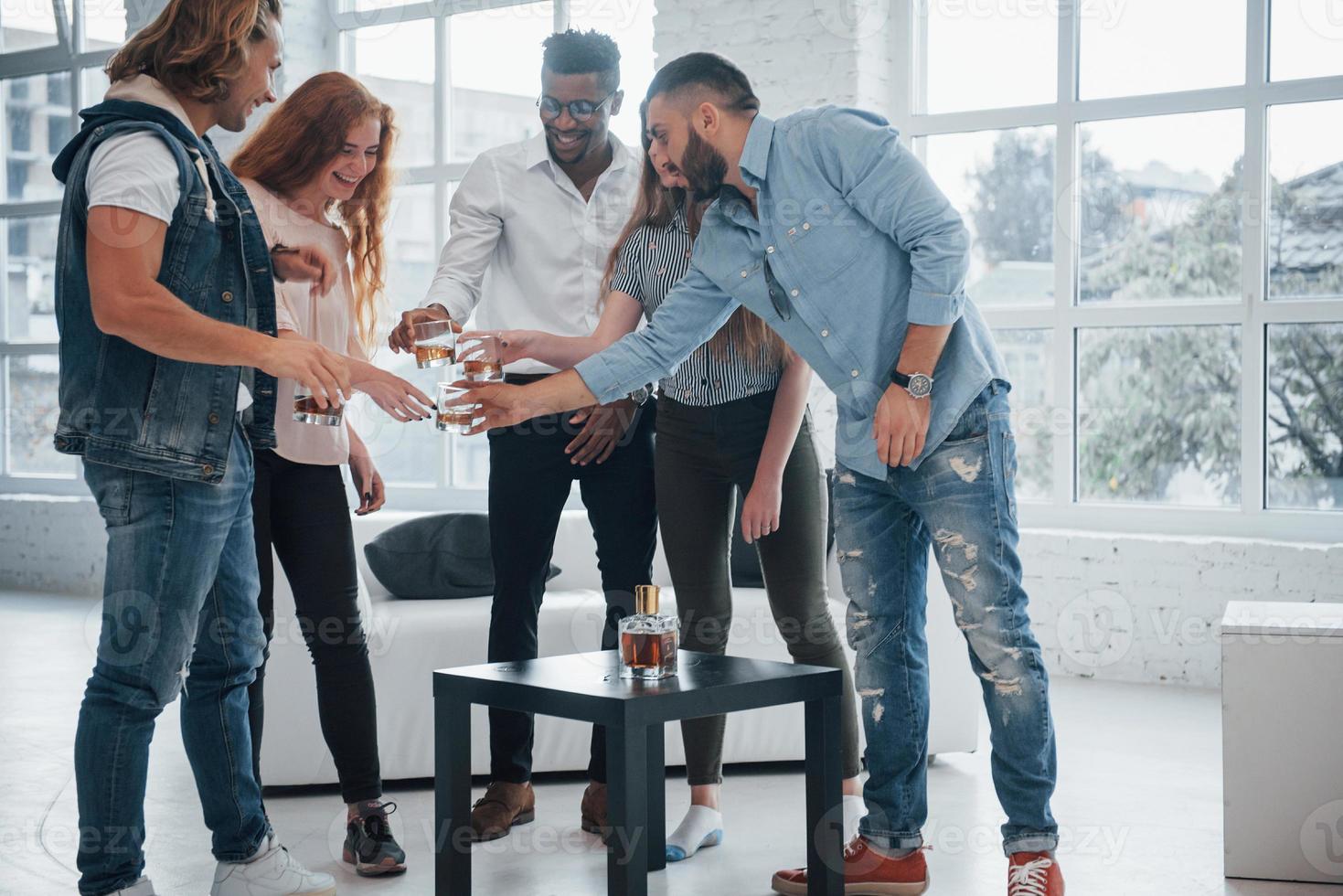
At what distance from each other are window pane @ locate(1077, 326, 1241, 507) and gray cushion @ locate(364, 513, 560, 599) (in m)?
2.37

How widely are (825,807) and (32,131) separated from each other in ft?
23.0

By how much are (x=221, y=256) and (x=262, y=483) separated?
537 millimetres

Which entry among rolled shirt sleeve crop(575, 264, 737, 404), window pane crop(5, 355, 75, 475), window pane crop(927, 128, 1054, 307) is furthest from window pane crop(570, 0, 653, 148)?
rolled shirt sleeve crop(575, 264, 737, 404)

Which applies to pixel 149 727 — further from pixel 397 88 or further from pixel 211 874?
pixel 397 88

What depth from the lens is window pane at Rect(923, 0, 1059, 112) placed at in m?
4.94

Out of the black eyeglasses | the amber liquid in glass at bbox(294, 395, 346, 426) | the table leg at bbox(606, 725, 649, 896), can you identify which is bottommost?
the table leg at bbox(606, 725, 649, 896)

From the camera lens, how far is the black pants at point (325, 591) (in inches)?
95.1

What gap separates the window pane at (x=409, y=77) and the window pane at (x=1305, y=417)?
3.86 meters

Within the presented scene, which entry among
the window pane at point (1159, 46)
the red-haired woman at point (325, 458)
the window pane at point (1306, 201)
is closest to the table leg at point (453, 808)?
the red-haired woman at point (325, 458)

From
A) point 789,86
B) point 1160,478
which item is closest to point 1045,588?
point 1160,478

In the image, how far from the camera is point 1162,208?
4746 mm

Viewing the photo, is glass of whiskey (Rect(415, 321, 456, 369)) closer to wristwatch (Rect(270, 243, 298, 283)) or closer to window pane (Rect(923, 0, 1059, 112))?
wristwatch (Rect(270, 243, 298, 283))

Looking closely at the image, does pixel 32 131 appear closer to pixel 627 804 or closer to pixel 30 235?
pixel 30 235

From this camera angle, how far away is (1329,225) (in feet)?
14.7
